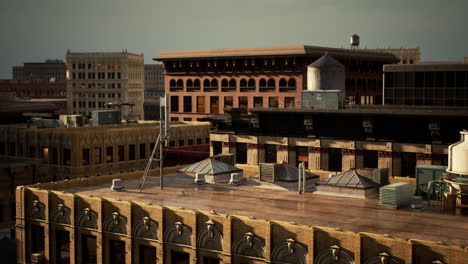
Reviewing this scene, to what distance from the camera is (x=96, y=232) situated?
4581cm

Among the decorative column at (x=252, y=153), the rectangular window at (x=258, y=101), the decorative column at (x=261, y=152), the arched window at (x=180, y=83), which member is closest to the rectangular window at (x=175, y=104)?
the arched window at (x=180, y=83)

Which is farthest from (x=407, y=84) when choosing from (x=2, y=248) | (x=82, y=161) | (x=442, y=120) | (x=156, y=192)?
(x=2, y=248)

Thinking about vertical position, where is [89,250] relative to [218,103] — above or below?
below

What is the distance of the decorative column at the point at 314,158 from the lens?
231ft

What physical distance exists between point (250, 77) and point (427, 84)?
163ft

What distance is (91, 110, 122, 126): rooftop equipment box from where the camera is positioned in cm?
10538

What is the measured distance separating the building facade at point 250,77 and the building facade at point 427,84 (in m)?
34.6

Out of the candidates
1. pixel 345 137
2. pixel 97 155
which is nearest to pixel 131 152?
pixel 97 155

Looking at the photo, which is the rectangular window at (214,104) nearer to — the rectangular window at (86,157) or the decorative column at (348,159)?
the rectangular window at (86,157)

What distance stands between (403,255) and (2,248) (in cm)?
5143

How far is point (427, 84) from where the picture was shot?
7406cm

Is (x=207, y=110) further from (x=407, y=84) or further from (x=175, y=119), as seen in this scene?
(x=407, y=84)

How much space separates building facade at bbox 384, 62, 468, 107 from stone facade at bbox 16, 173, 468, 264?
3839 centimetres

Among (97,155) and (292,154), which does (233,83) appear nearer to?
(97,155)
